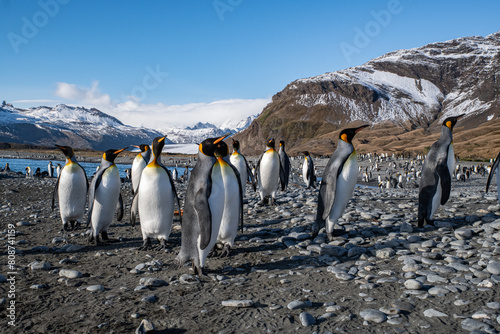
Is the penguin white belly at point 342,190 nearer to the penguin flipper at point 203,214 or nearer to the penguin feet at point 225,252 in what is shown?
the penguin feet at point 225,252

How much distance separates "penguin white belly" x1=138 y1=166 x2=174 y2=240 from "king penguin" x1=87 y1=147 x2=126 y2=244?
2.28ft

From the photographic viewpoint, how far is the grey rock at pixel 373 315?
2.49 metres

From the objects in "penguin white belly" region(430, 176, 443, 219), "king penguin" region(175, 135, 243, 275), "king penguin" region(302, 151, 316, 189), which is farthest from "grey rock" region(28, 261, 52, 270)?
"king penguin" region(302, 151, 316, 189)

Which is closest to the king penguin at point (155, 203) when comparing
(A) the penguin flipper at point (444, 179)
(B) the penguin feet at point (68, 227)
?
(B) the penguin feet at point (68, 227)

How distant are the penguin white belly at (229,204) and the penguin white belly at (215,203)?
22 cm

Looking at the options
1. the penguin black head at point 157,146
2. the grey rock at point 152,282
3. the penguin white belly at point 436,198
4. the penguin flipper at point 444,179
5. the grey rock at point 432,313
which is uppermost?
the penguin black head at point 157,146

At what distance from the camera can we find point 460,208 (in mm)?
6715

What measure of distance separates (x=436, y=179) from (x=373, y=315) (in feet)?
11.8

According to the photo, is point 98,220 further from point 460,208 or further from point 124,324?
point 460,208

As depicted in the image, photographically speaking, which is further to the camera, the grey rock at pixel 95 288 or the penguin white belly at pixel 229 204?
the penguin white belly at pixel 229 204

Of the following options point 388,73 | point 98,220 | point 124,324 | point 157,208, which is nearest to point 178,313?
point 124,324

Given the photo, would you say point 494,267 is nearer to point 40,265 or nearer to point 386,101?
point 40,265

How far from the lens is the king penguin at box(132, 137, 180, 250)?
460 centimetres

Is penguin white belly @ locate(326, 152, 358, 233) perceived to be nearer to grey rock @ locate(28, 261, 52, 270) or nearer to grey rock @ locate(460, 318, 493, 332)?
grey rock @ locate(460, 318, 493, 332)
